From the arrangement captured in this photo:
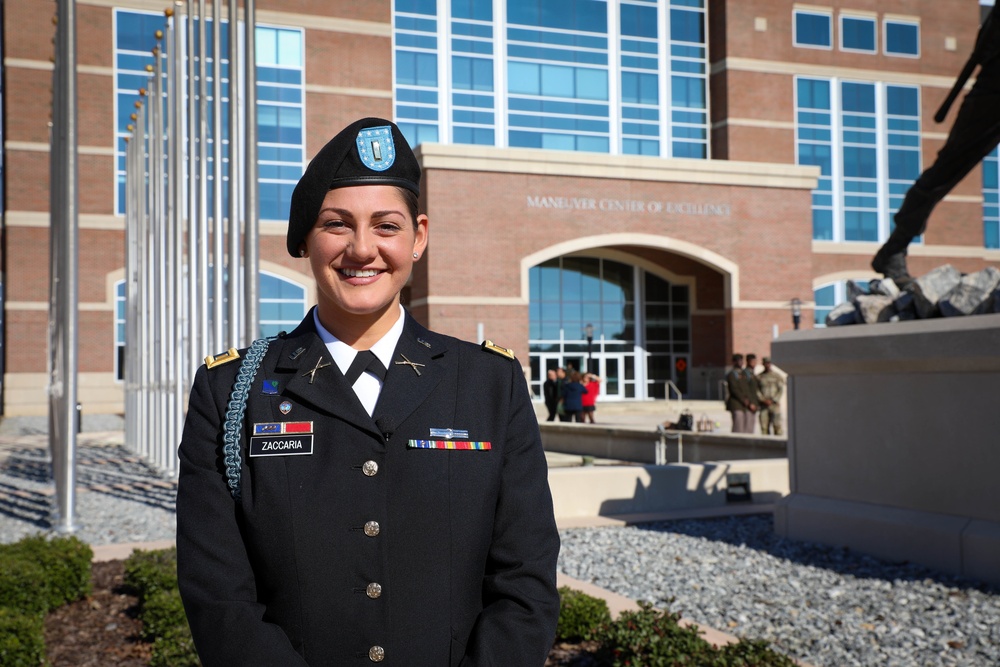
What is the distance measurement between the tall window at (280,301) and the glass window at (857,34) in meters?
27.8

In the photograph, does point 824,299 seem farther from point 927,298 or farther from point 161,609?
point 161,609

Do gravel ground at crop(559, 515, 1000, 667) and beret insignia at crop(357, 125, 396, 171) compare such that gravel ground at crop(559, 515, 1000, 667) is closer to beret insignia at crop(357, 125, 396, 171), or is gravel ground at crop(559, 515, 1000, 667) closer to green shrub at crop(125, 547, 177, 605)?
green shrub at crop(125, 547, 177, 605)

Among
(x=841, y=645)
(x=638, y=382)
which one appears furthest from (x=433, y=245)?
(x=841, y=645)

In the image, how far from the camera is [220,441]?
6.57 ft

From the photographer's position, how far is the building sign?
119 ft

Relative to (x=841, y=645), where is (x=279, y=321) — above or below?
above

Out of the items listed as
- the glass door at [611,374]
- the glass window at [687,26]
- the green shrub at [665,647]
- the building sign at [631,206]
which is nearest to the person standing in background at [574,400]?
the building sign at [631,206]

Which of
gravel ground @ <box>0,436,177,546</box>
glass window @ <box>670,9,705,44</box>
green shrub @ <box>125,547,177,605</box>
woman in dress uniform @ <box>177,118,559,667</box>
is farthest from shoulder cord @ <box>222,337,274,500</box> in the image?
glass window @ <box>670,9,705,44</box>

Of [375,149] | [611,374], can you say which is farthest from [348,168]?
[611,374]

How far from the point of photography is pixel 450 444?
2.04 metres

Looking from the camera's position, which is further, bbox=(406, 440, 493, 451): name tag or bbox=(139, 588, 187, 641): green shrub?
bbox=(139, 588, 187, 641): green shrub

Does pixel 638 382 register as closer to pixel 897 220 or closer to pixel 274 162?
pixel 274 162

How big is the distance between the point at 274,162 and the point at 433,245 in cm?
917

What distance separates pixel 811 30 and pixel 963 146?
39963 millimetres
